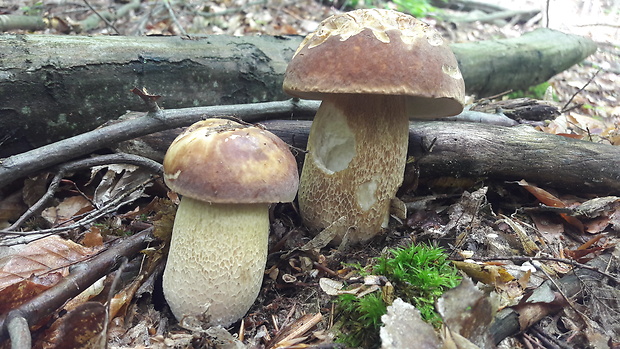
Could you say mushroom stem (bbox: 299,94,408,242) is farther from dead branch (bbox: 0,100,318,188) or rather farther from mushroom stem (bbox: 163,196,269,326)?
dead branch (bbox: 0,100,318,188)

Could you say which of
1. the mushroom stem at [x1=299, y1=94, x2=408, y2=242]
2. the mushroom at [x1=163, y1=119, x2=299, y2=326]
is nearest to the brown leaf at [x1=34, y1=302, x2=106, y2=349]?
the mushroom at [x1=163, y1=119, x2=299, y2=326]

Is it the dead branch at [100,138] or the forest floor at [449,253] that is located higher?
the dead branch at [100,138]

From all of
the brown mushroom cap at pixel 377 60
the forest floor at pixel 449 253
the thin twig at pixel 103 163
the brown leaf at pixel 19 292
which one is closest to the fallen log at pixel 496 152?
the forest floor at pixel 449 253

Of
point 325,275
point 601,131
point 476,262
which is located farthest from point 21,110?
point 601,131

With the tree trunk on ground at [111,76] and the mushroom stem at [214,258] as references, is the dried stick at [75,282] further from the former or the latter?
the tree trunk on ground at [111,76]

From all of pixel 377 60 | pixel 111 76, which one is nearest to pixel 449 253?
pixel 377 60

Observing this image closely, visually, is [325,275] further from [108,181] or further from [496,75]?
[496,75]
